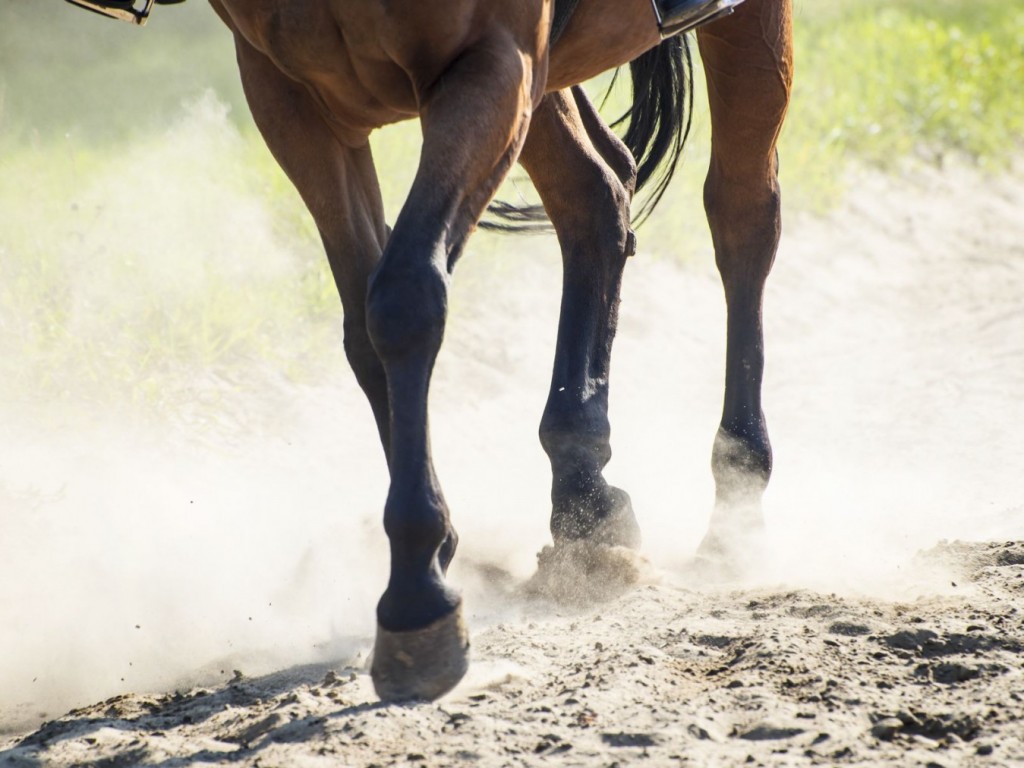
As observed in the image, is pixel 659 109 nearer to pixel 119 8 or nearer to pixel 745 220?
pixel 745 220

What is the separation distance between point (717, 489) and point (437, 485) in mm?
1789

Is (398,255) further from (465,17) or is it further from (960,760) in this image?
(960,760)

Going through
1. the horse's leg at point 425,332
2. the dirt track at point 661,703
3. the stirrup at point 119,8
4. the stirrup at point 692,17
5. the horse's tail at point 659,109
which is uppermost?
the horse's tail at point 659,109

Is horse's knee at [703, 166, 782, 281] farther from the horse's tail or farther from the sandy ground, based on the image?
the sandy ground

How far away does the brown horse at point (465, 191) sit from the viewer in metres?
2.55

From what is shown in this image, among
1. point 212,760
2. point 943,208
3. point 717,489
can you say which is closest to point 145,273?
point 717,489

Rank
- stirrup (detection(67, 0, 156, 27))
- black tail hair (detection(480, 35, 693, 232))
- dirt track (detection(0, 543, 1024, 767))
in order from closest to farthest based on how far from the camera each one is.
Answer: dirt track (detection(0, 543, 1024, 767)), stirrup (detection(67, 0, 156, 27)), black tail hair (detection(480, 35, 693, 232))

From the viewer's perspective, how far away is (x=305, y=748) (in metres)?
2.24

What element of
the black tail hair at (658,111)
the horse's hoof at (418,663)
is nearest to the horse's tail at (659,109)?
the black tail hair at (658,111)

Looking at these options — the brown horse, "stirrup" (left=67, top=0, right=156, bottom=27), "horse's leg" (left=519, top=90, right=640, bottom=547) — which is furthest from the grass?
"stirrup" (left=67, top=0, right=156, bottom=27)

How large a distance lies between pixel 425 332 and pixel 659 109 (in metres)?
2.35

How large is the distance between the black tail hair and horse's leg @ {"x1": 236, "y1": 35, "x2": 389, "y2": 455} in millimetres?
1311

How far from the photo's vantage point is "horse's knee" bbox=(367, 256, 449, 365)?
255 cm

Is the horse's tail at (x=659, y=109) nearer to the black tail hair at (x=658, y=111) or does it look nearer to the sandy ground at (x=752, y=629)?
the black tail hair at (x=658, y=111)
